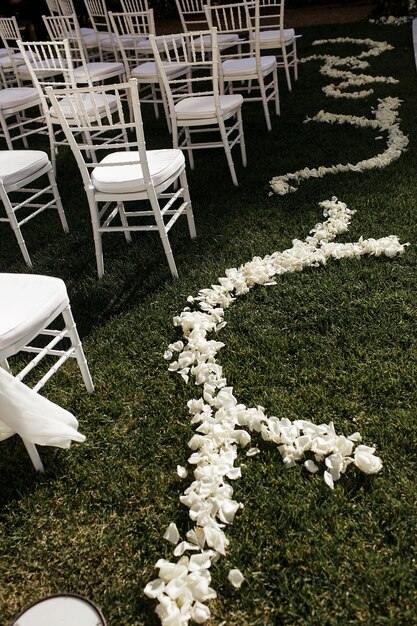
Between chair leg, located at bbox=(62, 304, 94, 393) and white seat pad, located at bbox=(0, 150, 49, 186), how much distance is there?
158 cm

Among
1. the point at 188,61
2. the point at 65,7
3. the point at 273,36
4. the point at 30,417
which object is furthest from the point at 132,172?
the point at 65,7

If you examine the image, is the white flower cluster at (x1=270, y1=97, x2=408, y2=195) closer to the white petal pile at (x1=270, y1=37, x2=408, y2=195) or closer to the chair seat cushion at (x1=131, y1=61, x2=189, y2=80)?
the white petal pile at (x1=270, y1=37, x2=408, y2=195)

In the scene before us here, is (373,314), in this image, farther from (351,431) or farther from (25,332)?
(25,332)

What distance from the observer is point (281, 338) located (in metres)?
2.90

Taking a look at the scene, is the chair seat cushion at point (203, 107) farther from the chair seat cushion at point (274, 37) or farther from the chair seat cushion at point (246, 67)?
the chair seat cushion at point (274, 37)

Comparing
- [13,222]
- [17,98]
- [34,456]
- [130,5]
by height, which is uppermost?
[130,5]

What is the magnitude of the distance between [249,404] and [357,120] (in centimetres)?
402

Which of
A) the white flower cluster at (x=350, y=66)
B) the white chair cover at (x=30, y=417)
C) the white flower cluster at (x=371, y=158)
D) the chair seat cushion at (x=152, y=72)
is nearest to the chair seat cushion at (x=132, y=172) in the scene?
the white flower cluster at (x=371, y=158)

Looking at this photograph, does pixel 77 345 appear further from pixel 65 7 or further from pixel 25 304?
pixel 65 7

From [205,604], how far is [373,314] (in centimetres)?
172

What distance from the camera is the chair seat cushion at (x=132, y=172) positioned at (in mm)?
3277

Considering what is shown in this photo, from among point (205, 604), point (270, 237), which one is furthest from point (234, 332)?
point (205, 604)

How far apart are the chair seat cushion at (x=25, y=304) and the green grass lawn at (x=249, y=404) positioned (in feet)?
1.92

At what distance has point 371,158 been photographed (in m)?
4.76
